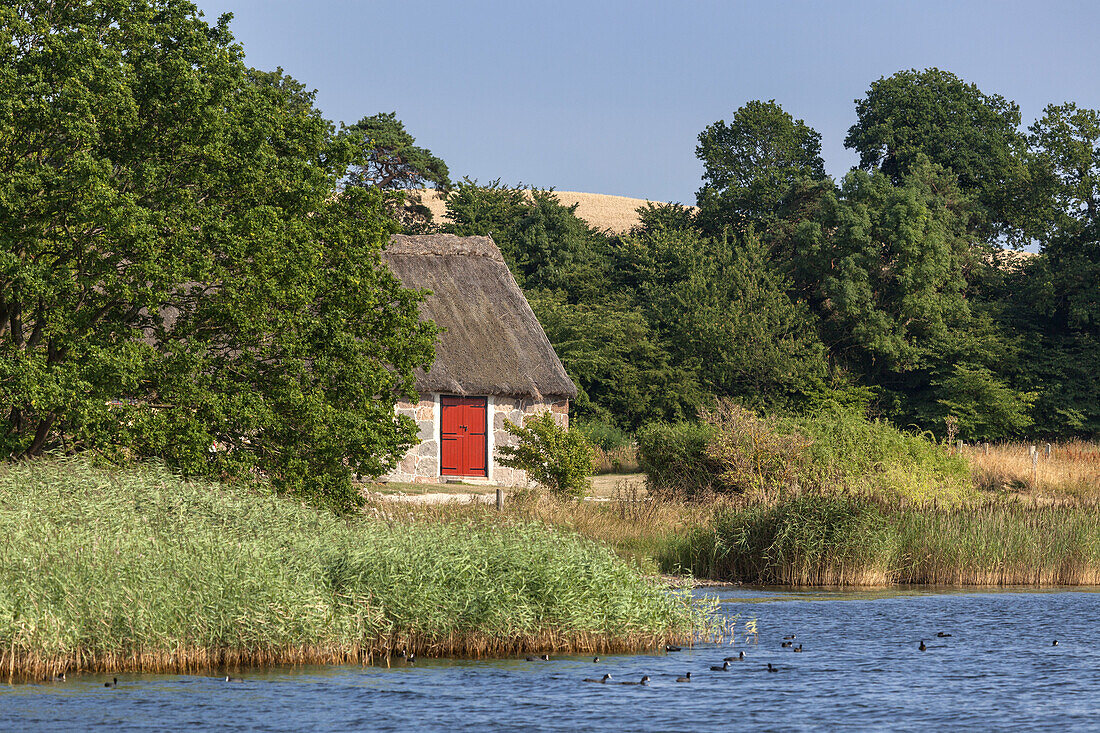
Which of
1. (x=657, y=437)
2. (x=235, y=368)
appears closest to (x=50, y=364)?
(x=235, y=368)

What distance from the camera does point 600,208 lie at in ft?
304

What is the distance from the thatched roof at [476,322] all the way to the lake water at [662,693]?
53.1 feet

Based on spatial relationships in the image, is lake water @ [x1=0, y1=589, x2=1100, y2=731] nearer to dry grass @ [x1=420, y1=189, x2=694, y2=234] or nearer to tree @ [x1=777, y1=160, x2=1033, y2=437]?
tree @ [x1=777, y1=160, x2=1033, y2=437]

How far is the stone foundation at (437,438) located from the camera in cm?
3012

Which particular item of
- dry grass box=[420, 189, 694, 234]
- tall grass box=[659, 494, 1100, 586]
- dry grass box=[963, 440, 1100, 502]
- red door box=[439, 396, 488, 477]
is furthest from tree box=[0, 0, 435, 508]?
dry grass box=[420, 189, 694, 234]

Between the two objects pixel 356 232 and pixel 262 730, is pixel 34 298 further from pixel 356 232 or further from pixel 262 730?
pixel 262 730

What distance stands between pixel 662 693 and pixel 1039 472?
24.2m

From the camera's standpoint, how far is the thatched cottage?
30.2 m

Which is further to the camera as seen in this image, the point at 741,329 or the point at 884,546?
the point at 741,329

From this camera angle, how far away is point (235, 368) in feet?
59.5

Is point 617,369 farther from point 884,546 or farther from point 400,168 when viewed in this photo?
point 884,546

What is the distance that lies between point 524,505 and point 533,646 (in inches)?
350

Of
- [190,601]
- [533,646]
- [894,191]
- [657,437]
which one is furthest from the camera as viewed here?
[894,191]

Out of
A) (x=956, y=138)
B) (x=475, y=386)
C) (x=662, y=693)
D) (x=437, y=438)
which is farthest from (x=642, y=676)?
(x=956, y=138)
